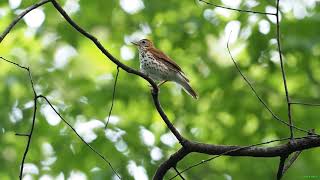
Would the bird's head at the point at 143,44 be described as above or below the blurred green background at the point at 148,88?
above

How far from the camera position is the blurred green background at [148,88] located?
850 centimetres

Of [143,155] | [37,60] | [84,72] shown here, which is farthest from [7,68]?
[143,155]

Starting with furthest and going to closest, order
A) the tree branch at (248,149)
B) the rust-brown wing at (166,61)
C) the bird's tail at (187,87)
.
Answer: the rust-brown wing at (166,61) → the bird's tail at (187,87) → the tree branch at (248,149)

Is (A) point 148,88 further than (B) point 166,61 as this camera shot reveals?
Yes

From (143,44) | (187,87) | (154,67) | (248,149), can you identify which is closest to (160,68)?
(154,67)

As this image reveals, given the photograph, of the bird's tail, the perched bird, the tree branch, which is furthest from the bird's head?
the tree branch

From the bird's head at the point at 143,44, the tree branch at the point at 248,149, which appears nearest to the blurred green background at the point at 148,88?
the bird's head at the point at 143,44

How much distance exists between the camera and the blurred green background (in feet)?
27.9

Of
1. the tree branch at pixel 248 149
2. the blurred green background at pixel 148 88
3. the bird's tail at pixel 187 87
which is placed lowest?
the blurred green background at pixel 148 88

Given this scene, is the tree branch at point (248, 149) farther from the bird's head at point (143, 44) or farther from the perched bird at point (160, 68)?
the bird's head at point (143, 44)

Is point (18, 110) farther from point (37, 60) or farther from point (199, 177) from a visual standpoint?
point (199, 177)

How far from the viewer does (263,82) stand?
9.05 m

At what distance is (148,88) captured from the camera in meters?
9.22

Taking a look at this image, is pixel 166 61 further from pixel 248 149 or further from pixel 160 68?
pixel 248 149
